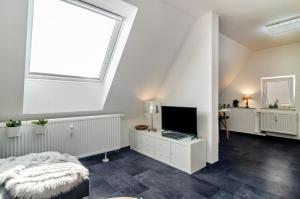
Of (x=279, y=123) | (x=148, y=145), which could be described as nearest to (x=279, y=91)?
(x=279, y=123)

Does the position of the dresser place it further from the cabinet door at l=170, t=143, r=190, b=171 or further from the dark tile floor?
the cabinet door at l=170, t=143, r=190, b=171

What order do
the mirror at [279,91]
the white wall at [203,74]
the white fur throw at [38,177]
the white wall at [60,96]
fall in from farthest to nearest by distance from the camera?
the mirror at [279,91], the white wall at [203,74], the white wall at [60,96], the white fur throw at [38,177]

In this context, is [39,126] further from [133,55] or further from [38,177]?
[133,55]

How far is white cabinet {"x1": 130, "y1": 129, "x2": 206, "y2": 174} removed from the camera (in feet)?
9.18

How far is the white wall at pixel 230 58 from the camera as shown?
14.0ft

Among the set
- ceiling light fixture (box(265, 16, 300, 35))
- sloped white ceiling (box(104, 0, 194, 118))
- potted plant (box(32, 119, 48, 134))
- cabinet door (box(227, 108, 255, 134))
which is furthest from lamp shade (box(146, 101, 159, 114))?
cabinet door (box(227, 108, 255, 134))

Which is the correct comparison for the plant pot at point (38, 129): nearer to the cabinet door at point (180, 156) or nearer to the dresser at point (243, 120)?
the cabinet door at point (180, 156)

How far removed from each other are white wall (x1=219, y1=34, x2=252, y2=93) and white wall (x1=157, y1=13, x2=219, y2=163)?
1.11 meters

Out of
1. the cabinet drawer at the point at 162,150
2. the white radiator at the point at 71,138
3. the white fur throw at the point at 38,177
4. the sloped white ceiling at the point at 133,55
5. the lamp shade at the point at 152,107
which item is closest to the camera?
the white fur throw at the point at 38,177

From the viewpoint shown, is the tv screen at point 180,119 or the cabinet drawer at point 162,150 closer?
the tv screen at point 180,119

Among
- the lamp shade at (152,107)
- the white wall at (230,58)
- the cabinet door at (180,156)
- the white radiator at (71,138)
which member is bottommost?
the cabinet door at (180,156)

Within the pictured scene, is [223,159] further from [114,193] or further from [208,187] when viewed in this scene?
[114,193]

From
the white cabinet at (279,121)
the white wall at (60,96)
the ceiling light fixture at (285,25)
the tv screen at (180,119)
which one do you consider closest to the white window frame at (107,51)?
the white wall at (60,96)

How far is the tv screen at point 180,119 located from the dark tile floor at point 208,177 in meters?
0.71
